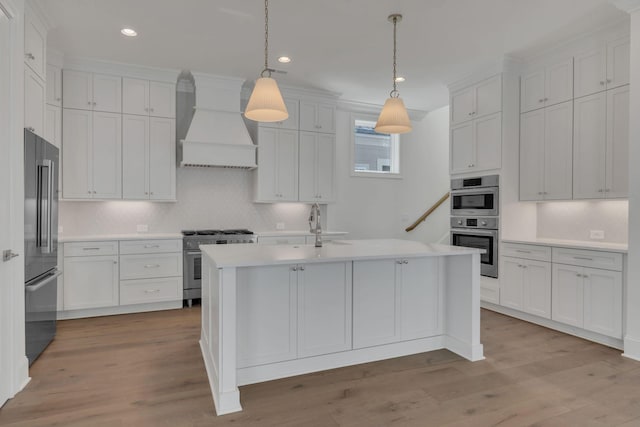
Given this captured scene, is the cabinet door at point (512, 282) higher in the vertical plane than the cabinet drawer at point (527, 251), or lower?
lower

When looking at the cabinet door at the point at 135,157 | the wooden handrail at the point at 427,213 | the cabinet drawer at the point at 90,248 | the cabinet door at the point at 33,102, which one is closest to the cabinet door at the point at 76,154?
the cabinet door at the point at 135,157

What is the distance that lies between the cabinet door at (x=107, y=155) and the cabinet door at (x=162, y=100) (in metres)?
0.40

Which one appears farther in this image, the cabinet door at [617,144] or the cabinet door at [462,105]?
the cabinet door at [462,105]

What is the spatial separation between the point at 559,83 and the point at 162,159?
4.58m

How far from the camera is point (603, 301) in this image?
11.0 feet

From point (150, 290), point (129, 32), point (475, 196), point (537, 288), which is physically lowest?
point (150, 290)

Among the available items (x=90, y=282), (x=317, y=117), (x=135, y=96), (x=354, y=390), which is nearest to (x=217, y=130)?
(x=135, y=96)

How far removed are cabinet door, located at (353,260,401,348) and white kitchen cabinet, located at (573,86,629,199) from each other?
2.29m

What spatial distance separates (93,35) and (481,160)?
441cm

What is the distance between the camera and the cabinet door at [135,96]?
4.51 metres

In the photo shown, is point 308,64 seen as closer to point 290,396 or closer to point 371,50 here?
point 371,50

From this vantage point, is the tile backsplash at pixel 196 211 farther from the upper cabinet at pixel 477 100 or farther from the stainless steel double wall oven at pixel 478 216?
the upper cabinet at pixel 477 100

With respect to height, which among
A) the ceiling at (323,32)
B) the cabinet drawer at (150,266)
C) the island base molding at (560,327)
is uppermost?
the ceiling at (323,32)

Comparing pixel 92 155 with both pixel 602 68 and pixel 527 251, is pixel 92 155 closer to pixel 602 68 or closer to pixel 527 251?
pixel 527 251
